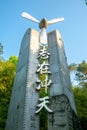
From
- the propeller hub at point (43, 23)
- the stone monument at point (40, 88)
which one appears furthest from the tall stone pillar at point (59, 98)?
the propeller hub at point (43, 23)

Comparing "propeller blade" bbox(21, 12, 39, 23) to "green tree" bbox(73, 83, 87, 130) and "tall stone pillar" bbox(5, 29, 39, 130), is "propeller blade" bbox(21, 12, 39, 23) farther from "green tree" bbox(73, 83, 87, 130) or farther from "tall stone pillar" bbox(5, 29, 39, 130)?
"green tree" bbox(73, 83, 87, 130)

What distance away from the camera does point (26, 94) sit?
27.0 ft

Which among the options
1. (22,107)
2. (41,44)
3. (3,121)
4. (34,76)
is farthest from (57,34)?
(3,121)

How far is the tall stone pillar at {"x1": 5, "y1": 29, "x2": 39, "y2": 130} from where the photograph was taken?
301 inches

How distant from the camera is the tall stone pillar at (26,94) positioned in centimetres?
764

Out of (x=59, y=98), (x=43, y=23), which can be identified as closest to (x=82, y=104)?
(x=59, y=98)

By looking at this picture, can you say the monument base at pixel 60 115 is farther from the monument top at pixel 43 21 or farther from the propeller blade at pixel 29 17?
the propeller blade at pixel 29 17

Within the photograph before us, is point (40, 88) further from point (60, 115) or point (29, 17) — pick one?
point (29, 17)

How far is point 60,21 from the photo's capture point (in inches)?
520

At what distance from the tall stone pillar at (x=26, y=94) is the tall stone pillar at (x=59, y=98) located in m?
0.79

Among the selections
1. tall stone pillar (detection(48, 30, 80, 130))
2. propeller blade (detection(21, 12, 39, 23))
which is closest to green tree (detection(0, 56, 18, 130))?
propeller blade (detection(21, 12, 39, 23))

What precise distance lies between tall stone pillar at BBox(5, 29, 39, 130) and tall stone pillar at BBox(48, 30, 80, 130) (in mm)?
793

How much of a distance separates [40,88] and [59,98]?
1.29 meters

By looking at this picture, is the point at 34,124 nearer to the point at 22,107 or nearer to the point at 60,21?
the point at 22,107
